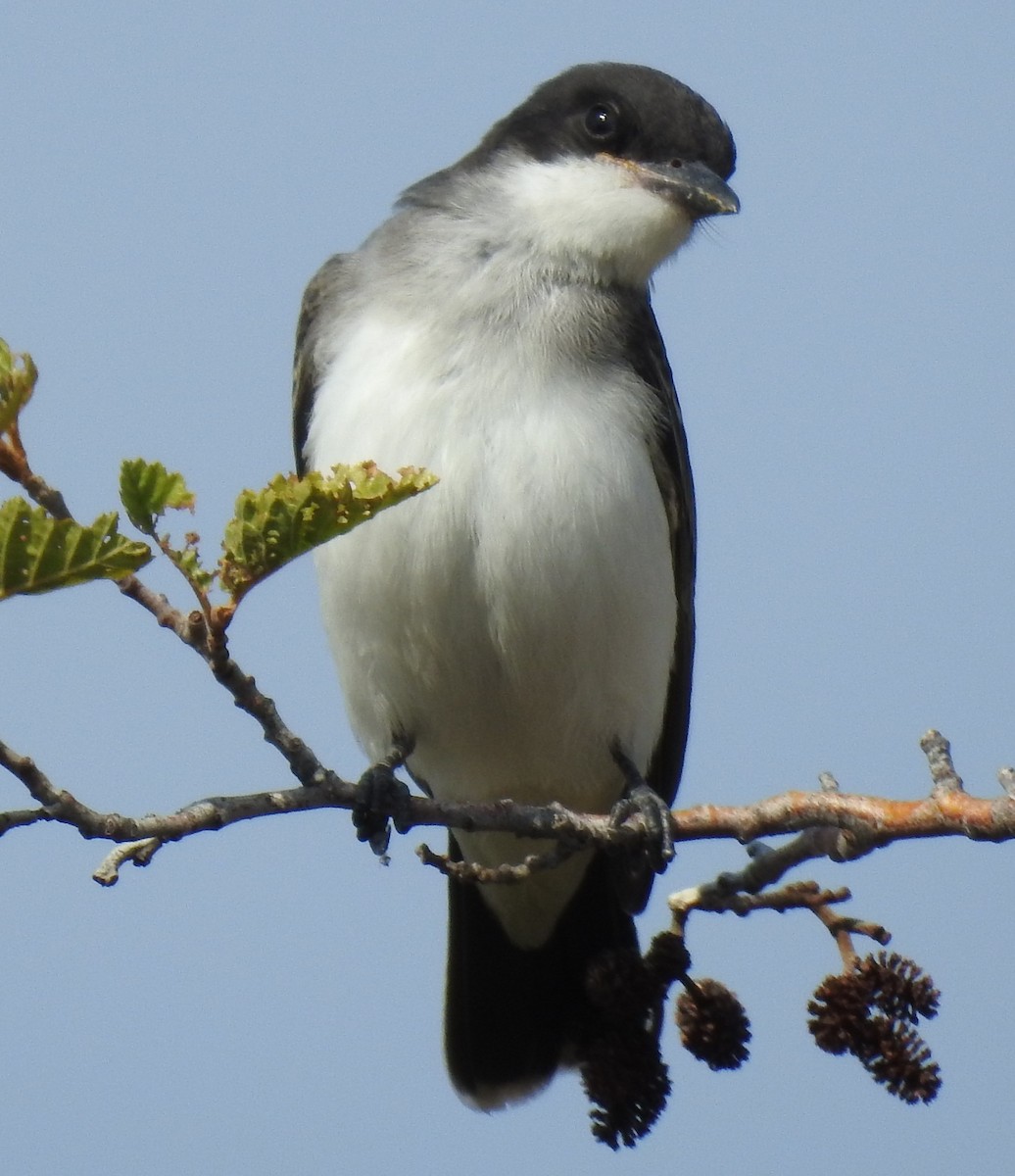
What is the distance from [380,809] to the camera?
538 centimetres

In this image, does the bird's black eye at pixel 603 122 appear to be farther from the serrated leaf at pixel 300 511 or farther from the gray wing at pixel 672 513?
the serrated leaf at pixel 300 511

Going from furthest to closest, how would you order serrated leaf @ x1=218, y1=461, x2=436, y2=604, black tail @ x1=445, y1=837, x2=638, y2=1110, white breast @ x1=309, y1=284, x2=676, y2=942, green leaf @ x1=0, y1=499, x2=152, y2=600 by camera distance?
black tail @ x1=445, y1=837, x2=638, y2=1110, white breast @ x1=309, y1=284, x2=676, y2=942, serrated leaf @ x1=218, y1=461, x2=436, y2=604, green leaf @ x1=0, y1=499, x2=152, y2=600

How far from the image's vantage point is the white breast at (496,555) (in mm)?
5418

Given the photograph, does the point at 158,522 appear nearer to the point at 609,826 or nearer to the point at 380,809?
the point at 609,826

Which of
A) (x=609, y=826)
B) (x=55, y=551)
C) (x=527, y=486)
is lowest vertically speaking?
(x=55, y=551)

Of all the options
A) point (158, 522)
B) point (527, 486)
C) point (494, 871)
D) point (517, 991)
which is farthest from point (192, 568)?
point (517, 991)

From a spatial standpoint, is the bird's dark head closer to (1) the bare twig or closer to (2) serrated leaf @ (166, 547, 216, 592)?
(1) the bare twig

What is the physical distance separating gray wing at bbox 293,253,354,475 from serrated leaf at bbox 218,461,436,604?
9.67 ft

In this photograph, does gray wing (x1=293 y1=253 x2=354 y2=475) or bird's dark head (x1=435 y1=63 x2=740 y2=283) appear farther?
gray wing (x1=293 y1=253 x2=354 y2=475)

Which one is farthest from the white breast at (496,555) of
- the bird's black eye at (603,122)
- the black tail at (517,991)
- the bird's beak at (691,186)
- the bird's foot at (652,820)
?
the black tail at (517,991)

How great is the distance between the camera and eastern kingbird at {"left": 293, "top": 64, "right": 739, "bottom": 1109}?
5477 millimetres

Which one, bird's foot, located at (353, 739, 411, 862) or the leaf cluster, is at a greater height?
bird's foot, located at (353, 739, 411, 862)

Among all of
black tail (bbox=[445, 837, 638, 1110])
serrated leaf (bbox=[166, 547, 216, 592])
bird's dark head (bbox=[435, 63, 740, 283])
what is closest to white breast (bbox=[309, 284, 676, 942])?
bird's dark head (bbox=[435, 63, 740, 283])

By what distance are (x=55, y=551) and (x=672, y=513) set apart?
3725 mm
